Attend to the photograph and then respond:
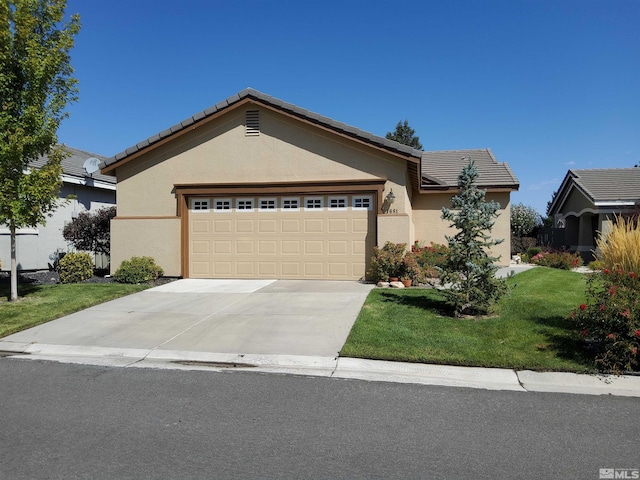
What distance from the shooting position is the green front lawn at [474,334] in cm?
619

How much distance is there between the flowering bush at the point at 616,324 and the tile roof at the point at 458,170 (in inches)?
407

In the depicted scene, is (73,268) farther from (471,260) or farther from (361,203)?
(471,260)

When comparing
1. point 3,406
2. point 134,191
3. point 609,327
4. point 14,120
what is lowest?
point 3,406

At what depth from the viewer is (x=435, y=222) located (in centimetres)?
1695

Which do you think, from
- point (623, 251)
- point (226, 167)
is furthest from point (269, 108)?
point (623, 251)

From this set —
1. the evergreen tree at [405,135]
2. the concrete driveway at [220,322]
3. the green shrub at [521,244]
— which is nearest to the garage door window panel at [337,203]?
the concrete driveway at [220,322]

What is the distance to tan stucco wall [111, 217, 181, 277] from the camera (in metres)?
14.2

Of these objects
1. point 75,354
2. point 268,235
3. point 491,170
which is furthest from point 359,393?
point 491,170

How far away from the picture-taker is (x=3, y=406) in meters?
4.96

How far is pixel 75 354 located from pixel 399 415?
17.3 feet

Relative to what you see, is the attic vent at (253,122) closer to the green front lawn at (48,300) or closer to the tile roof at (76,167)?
the green front lawn at (48,300)

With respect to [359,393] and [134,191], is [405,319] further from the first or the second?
Answer: [134,191]

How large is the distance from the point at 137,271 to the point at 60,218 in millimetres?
6380

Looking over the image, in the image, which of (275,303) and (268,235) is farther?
(268,235)
